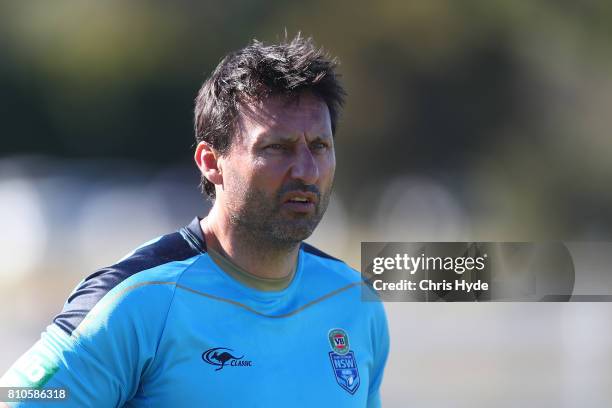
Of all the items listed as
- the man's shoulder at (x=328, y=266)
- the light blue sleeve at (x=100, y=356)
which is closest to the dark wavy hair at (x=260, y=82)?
the man's shoulder at (x=328, y=266)

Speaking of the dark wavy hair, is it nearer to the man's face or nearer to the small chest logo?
the man's face

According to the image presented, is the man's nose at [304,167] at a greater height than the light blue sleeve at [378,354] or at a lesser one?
greater

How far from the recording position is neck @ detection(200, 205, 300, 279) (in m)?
2.09

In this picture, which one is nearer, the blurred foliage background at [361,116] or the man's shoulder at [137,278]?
→ the man's shoulder at [137,278]

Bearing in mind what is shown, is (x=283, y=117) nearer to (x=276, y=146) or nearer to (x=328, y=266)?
(x=276, y=146)

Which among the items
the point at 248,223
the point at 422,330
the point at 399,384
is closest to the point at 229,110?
the point at 248,223

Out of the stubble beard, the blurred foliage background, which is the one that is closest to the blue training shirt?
the stubble beard

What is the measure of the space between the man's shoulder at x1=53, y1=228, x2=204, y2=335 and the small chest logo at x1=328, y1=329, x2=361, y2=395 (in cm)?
40

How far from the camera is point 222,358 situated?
1944mm

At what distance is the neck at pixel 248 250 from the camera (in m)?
2.09

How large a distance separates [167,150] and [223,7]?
2259 millimetres

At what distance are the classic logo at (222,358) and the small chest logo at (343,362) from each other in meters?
0.25

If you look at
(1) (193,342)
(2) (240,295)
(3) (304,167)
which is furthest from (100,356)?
(3) (304,167)

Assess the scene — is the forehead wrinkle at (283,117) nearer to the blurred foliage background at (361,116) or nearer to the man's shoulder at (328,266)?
the man's shoulder at (328,266)
